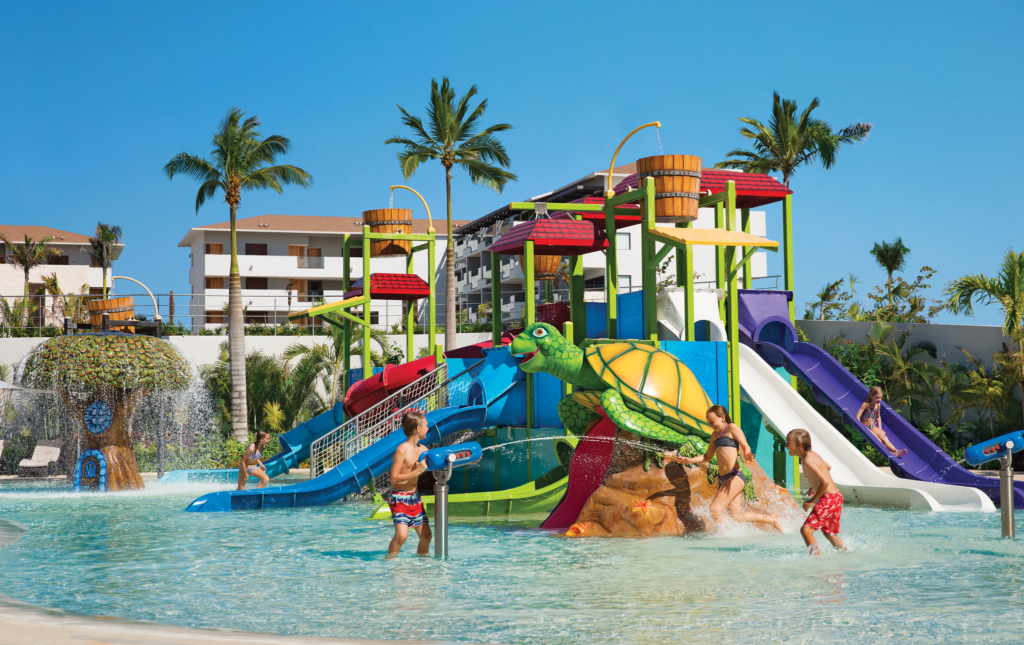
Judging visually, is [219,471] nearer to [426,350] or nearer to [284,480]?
[284,480]

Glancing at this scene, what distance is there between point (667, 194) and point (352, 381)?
11.3 meters

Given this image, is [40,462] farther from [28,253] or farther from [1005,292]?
[28,253]

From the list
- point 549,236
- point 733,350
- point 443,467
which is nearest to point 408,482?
point 443,467

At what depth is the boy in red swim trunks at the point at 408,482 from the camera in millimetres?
8789

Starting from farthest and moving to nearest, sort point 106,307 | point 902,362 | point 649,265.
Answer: point 106,307 < point 902,362 < point 649,265

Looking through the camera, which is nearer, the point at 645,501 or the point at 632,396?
the point at 645,501

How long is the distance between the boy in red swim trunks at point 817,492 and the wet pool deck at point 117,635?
4.78 metres

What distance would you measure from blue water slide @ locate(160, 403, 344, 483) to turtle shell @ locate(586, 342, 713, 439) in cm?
892

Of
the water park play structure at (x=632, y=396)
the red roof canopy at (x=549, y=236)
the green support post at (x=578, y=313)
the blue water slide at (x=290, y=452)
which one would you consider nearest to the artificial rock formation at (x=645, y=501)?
the water park play structure at (x=632, y=396)

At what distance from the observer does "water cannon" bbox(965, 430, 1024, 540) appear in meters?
9.97

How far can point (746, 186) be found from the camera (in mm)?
18516

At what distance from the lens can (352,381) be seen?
890 inches

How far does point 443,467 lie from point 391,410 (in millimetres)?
9924

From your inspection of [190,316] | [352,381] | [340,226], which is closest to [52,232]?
[340,226]
